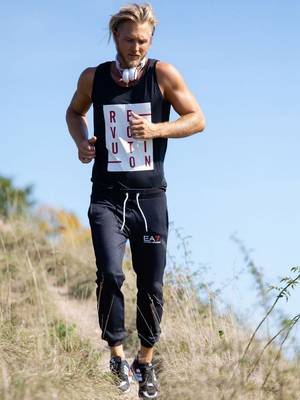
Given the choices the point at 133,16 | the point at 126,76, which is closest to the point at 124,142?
the point at 126,76

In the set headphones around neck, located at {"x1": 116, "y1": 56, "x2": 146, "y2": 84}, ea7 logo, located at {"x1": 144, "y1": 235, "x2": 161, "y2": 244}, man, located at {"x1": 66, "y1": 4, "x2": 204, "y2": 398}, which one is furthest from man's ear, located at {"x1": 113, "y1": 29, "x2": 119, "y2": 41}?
ea7 logo, located at {"x1": 144, "y1": 235, "x2": 161, "y2": 244}

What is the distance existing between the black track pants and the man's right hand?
0.76ft

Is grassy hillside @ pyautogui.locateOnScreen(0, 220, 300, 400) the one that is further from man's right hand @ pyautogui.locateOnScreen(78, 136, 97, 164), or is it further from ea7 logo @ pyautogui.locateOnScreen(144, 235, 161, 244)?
man's right hand @ pyautogui.locateOnScreen(78, 136, 97, 164)

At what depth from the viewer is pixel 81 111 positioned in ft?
21.0

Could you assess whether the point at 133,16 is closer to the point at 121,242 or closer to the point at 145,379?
the point at 121,242

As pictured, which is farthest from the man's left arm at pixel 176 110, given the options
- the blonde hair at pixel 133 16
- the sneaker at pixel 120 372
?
the sneaker at pixel 120 372

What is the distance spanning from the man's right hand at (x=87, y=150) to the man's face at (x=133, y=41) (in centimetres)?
52

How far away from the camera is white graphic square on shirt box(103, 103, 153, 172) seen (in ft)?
19.4

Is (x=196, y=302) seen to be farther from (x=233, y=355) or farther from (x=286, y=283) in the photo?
(x=286, y=283)

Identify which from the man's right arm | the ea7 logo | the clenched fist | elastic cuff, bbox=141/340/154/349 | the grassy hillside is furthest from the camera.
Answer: elastic cuff, bbox=141/340/154/349

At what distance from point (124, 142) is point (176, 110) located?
0.43m

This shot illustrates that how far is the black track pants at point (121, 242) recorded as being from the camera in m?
5.90

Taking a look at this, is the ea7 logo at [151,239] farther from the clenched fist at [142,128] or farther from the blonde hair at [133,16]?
the blonde hair at [133,16]

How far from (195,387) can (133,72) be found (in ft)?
6.72
